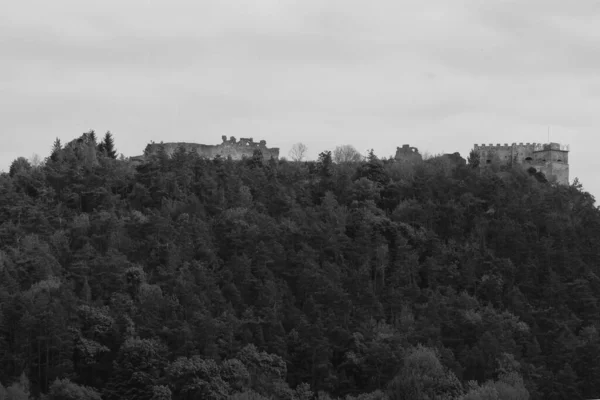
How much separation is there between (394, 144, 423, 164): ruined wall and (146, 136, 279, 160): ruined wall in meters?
7.72

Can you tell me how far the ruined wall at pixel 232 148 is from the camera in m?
88.6

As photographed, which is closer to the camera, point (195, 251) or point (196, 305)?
point (196, 305)

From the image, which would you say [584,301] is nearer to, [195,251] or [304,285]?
[304,285]

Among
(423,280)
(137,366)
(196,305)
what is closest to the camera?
(137,366)

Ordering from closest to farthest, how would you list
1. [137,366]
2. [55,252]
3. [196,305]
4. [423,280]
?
[137,366]
[196,305]
[55,252]
[423,280]

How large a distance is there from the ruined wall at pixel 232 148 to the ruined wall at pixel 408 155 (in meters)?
7.72

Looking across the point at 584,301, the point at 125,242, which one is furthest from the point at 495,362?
the point at 125,242

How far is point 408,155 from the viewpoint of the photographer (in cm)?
9188

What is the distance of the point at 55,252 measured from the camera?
73812 millimetres

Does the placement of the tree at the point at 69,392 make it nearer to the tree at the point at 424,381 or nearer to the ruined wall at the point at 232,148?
the tree at the point at 424,381

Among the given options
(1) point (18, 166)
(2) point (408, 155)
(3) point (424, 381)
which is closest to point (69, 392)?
(3) point (424, 381)

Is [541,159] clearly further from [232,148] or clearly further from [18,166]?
[18,166]

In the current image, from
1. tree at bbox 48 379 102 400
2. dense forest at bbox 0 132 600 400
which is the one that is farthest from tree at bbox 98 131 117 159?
tree at bbox 48 379 102 400

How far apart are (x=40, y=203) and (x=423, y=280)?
68.1 feet
